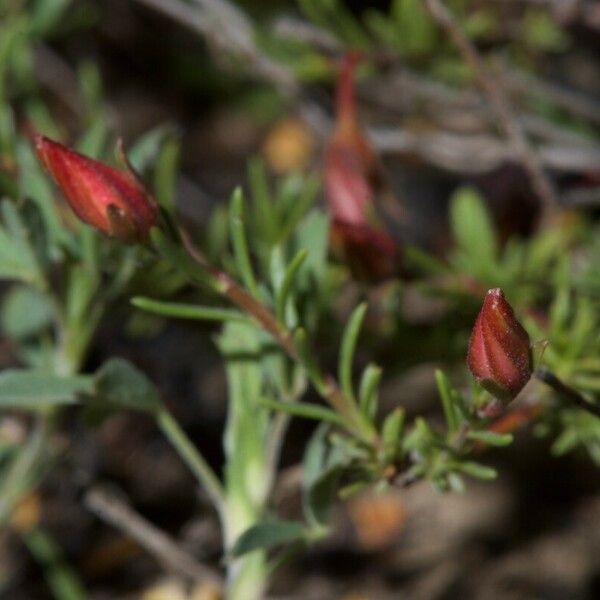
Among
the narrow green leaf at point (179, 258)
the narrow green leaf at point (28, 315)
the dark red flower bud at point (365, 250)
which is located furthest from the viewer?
the narrow green leaf at point (28, 315)

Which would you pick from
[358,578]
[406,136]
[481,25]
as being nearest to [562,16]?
[481,25]

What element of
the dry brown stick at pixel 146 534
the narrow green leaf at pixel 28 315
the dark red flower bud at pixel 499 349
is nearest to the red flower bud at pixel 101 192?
the dark red flower bud at pixel 499 349

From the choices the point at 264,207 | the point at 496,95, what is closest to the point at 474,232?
the point at 496,95

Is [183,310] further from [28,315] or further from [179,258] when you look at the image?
[28,315]

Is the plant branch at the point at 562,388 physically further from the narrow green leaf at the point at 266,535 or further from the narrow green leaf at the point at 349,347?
the narrow green leaf at the point at 266,535

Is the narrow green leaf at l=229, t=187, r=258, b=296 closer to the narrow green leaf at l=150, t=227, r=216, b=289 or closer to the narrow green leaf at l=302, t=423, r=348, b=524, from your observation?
the narrow green leaf at l=150, t=227, r=216, b=289

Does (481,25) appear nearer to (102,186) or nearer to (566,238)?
(566,238)
